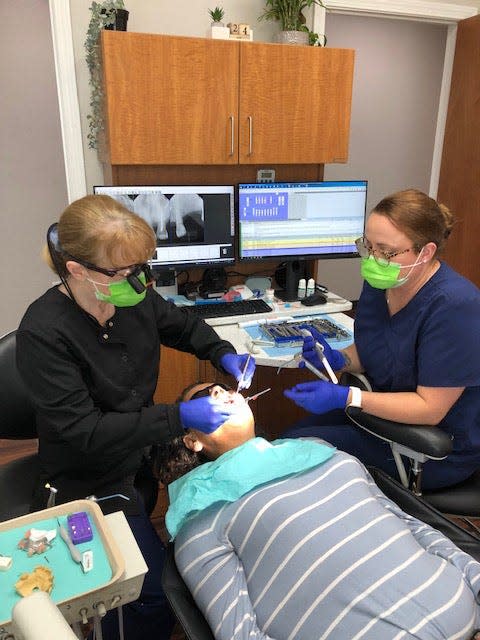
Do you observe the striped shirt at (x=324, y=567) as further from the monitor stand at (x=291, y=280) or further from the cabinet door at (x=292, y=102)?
the cabinet door at (x=292, y=102)

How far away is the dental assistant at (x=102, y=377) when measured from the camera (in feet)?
3.99

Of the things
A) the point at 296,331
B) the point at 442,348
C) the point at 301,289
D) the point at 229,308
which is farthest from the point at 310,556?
the point at 301,289

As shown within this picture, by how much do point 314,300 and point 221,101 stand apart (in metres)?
1.01

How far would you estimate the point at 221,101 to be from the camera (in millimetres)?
2180

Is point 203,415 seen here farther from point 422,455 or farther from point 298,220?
point 298,220

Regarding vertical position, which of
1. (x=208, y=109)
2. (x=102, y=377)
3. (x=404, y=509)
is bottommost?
(x=404, y=509)

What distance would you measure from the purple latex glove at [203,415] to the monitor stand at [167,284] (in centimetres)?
127

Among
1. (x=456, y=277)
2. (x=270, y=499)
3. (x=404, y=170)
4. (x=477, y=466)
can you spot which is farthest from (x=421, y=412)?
(x=404, y=170)

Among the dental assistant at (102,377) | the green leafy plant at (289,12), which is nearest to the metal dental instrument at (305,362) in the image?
the dental assistant at (102,377)

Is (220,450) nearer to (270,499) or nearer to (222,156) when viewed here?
(270,499)

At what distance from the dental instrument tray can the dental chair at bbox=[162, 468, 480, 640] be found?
666 mm

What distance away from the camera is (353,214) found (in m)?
2.51

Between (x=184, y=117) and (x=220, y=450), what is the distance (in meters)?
1.44

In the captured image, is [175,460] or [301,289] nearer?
[175,460]
